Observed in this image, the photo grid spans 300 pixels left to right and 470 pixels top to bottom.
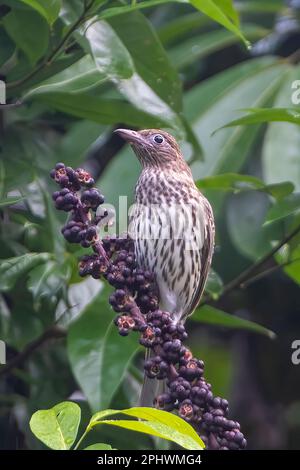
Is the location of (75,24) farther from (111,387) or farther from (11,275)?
(111,387)

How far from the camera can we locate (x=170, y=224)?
4371 millimetres

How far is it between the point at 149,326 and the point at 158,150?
1.36 metres

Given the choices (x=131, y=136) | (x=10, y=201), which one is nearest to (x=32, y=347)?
(x=131, y=136)

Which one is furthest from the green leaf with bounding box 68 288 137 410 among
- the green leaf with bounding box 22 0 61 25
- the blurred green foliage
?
the green leaf with bounding box 22 0 61 25

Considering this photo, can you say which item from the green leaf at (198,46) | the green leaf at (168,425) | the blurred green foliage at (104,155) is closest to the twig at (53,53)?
the blurred green foliage at (104,155)

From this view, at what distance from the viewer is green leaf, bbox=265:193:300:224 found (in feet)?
13.0

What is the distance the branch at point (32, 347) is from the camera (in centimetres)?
435

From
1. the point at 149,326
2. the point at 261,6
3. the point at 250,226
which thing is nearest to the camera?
the point at 149,326

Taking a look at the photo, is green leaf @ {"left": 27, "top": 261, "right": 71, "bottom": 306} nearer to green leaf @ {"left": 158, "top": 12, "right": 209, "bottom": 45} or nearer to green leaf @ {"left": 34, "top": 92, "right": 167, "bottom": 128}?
green leaf @ {"left": 34, "top": 92, "right": 167, "bottom": 128}

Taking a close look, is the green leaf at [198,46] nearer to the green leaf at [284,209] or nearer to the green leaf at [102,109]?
the green leaf at [102,109]

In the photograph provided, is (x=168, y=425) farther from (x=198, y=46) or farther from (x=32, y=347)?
(x=198, y=46)

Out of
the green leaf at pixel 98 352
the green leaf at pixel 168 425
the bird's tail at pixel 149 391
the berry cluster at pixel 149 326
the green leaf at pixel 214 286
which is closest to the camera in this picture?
the green leaf at pixel 168 425

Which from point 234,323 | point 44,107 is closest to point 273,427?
point 234,323
